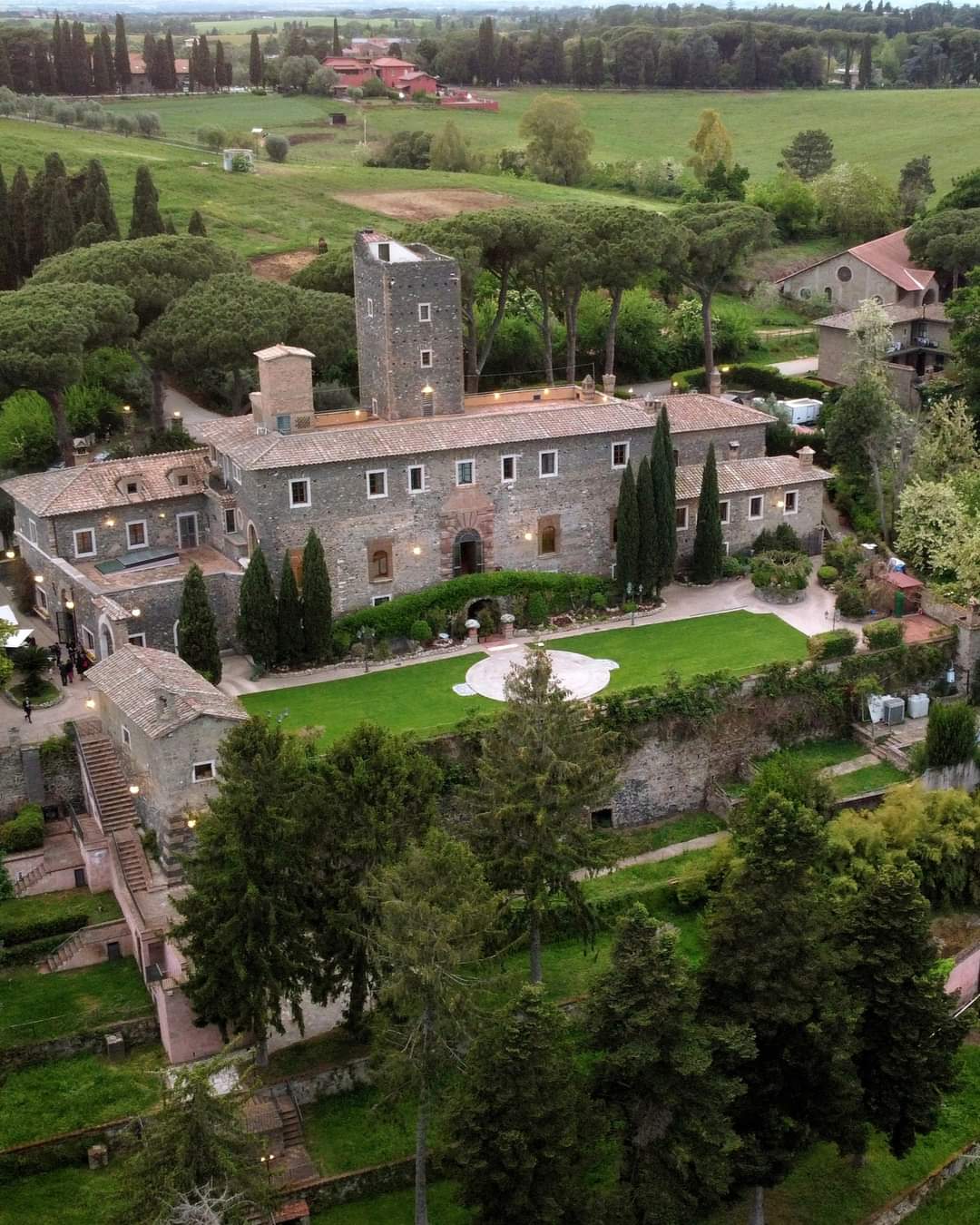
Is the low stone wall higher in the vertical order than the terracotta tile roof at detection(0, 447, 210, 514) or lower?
lower

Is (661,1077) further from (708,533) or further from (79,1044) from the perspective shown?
(708,533)

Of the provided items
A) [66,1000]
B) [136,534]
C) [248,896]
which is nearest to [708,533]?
[136,534]

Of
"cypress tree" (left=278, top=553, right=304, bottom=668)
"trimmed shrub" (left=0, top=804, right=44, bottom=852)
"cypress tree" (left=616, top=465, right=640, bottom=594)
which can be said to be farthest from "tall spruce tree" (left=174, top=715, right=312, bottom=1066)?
"cypress tree" (left=616, top=465, right=640, bottom=594)

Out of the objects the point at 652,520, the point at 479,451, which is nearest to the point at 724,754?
the point at 652,520

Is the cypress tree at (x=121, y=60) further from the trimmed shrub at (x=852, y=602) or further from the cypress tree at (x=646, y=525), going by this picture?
the trimmed shrub at (x=852, y=602)

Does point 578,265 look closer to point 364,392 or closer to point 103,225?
point 364,392

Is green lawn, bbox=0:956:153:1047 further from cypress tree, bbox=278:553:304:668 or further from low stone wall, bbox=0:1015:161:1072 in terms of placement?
cypress tree, bbox=278:553:304:668

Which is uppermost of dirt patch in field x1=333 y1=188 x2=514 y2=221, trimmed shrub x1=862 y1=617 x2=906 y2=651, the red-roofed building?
dirt patch in field x1=333 y1=188 x2=514 y2=221
